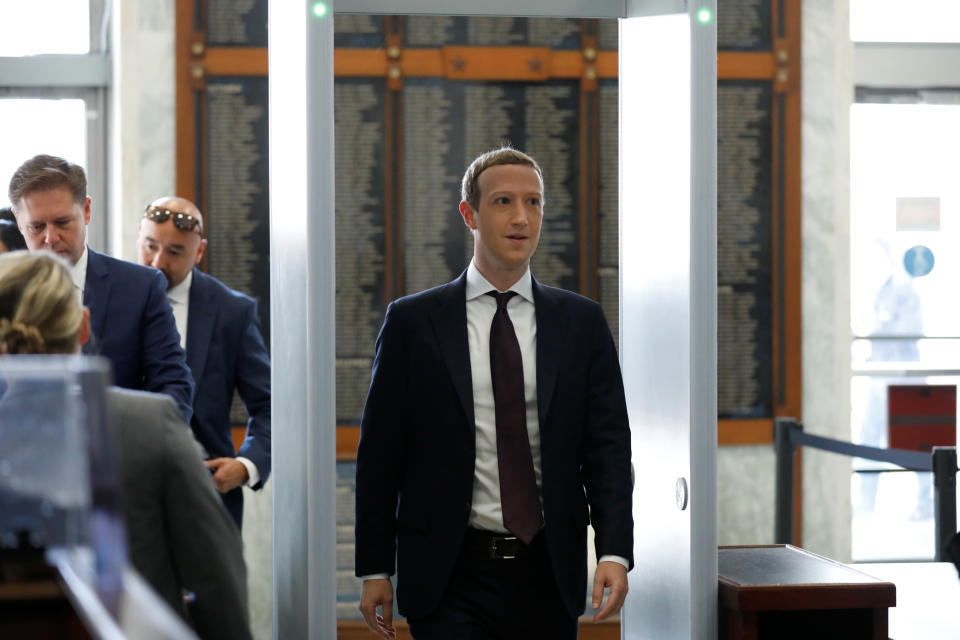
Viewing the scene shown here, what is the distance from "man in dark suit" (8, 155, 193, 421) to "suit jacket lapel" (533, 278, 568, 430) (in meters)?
0.86

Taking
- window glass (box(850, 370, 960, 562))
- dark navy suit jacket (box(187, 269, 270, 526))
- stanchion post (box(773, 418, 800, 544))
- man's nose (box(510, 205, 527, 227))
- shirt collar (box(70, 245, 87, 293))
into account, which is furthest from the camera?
window glass (box(850, 370, 960, 562))

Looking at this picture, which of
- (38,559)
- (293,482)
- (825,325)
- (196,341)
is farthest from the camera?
(825,325)

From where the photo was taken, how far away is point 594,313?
2846mm

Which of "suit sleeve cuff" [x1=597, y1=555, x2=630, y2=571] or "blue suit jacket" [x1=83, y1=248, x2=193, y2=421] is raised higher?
"blue suit jacket" [x1=83, y1=248, x2=193, y2=421]

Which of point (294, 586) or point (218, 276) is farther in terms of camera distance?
point (218, 276)

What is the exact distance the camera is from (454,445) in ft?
8.87

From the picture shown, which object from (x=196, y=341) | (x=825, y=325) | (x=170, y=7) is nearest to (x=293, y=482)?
(x=196, y=341)

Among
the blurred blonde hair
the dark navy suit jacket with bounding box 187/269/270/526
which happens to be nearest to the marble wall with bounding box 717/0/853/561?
the dark navy suit jacket with bounding box 187/269/270/526

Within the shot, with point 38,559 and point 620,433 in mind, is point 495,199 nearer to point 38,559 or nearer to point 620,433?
point 620,433

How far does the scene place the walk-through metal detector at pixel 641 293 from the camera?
2.64m

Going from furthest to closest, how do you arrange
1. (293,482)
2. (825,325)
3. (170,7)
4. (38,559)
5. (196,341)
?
(825,325)
(170,7)
(196,341)
(293,482)
(38,559)

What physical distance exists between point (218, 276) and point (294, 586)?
289cm

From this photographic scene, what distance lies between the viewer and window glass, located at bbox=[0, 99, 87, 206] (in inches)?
225

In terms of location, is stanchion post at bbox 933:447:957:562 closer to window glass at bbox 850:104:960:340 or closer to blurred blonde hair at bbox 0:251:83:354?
window glass at bbox 850:104:960:340
